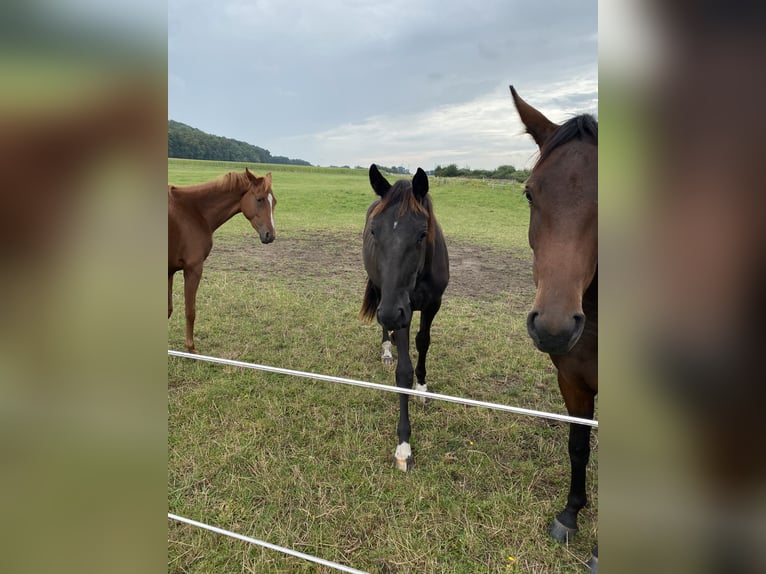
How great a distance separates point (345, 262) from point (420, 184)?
6474 millimetres

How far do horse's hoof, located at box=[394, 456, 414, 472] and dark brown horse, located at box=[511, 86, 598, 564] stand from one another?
1371mm

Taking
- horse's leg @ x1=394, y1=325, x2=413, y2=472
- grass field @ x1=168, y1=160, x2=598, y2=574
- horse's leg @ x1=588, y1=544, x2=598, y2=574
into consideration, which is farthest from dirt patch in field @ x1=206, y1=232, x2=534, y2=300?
horse's leg @ x1=588, y1=544, x2=598, y2=574

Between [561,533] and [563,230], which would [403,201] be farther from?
[561,533]

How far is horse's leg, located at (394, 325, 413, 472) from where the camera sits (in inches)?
110

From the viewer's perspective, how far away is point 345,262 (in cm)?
927

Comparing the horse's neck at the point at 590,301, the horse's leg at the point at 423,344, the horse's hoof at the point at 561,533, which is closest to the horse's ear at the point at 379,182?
the horse's leg at the point at 423,344

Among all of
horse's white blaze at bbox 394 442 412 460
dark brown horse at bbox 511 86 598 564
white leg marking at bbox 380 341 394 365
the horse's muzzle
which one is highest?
dark brown horse at bbox 511 86 598 564

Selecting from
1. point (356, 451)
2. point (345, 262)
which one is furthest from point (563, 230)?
point (345, 262)

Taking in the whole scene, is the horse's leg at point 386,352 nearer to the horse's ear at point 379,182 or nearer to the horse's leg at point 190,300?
the horse's ear at point 379,182

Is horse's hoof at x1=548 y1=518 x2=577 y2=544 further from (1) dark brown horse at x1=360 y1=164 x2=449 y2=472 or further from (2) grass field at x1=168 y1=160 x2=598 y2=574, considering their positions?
(1) dark brown horse at x1=360 y1=164 x2=449 y2=472
